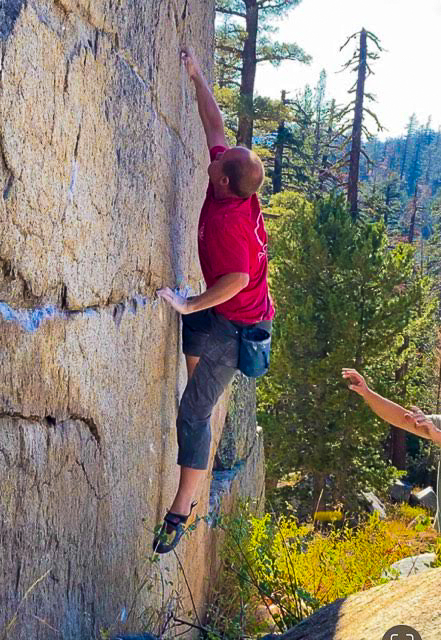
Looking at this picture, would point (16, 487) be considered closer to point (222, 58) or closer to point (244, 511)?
point (244, 511)

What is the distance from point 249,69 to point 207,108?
604 inches

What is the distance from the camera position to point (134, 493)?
2.88 metres

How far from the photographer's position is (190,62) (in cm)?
357

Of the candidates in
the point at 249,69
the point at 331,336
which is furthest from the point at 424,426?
the point at 249,69

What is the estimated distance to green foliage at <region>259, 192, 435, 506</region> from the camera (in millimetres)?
14945

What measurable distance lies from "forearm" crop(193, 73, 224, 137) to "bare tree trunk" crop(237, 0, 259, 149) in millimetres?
14114

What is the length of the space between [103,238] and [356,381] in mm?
1975

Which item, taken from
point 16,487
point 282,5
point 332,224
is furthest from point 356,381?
point 282,5

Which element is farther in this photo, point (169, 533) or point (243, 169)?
point (169, 533)

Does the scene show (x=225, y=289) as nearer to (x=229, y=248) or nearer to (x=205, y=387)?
(x=229, y=248)

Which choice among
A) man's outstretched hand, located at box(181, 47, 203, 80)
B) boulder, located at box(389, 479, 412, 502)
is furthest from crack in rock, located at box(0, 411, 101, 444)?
boulder, located at box(389, 479, 412, 502)

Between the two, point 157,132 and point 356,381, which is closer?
point 157,132

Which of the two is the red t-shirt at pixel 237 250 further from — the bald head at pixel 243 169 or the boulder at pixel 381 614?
the boulder at pixel 381 614

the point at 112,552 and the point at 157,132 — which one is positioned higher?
the point at 157,132
